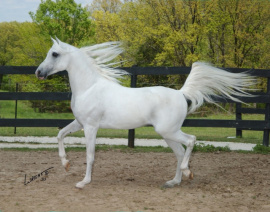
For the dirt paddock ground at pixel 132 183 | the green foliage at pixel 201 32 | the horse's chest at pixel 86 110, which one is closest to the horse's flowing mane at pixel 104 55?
the horse's chest at pixel 86 110

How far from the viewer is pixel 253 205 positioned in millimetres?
4719

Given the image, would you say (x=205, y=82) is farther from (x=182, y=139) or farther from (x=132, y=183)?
(x=132, y=183)

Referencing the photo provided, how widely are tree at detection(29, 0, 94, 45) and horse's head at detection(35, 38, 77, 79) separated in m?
28.9

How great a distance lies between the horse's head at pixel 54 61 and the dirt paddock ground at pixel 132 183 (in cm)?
149

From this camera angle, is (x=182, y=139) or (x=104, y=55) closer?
(x=182, y=139)

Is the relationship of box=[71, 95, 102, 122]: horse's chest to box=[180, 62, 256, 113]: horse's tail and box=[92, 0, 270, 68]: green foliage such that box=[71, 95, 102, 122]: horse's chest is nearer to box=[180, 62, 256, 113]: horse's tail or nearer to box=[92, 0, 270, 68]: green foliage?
box=[180, 62, 256, 113]: horse's tail

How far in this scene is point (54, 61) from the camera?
5.18 m

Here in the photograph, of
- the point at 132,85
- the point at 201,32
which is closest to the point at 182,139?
the point at 132,85

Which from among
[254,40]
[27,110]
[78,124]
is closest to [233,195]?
[78,124]

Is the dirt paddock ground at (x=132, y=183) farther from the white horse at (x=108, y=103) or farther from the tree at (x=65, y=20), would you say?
the tree at (x=65, y=20)

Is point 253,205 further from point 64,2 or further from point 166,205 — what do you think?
point 64,2

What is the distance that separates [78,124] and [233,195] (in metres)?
2.19

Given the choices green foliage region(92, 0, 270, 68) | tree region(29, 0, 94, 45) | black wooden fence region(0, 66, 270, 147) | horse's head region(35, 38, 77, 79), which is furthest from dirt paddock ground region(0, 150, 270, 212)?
tree region(29, 0, 94, 45)

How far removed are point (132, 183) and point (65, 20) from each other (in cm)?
3063
